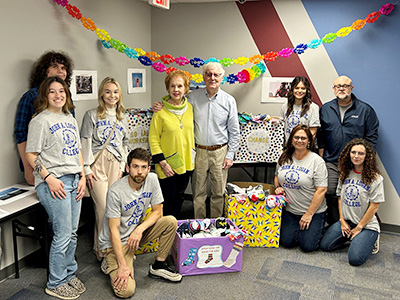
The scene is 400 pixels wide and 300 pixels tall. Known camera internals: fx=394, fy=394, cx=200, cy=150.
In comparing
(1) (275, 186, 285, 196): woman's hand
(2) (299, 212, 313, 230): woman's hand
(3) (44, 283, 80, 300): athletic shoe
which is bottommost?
(3) (44, 283, 80, 300): athletic shoe

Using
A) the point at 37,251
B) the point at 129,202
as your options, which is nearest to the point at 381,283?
the point at 129,202

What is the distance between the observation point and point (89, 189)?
2992 mm

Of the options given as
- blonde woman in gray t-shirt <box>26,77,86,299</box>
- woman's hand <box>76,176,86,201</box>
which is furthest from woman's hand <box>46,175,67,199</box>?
woman's hand <box>76,176,86,201</box>

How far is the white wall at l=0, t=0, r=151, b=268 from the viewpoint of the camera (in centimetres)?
270

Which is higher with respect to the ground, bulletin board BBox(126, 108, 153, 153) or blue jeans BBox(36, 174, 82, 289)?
bulletin board BBox(126, 108, 153, 153)

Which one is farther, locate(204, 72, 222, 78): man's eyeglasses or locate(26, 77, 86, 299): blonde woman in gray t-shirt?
locate(204, 72, 222, 78): man's eyeglasses

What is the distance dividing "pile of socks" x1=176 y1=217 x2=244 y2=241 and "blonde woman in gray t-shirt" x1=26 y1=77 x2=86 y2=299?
0.84 meters

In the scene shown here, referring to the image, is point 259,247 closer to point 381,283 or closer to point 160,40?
point 381,283

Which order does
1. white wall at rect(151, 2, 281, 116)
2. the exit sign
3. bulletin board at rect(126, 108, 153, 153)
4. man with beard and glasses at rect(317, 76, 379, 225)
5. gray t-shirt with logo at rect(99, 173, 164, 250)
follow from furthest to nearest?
white wall at rect(151, 2, 281, 116) < man with beard and glasses at rect(317, 76, 379, 225) < bulletin board at rect(126, 108, 153, 153) < the exit sign < gray t-shirt with logo at rect(99, 173, 164, 250)

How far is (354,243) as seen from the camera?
10.6ft

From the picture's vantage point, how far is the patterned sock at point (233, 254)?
9.72 feet

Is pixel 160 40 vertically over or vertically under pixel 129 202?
over

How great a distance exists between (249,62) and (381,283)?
2412mm

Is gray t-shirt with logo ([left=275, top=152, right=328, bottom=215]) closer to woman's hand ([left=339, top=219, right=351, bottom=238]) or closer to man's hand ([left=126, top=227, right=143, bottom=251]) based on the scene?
woman's hand ([left=339, top=219, right=351, bottom=238])
